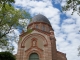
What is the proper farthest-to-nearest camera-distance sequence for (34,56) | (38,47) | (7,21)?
1. (38,47)
2. (34,56)
3. (7,21)

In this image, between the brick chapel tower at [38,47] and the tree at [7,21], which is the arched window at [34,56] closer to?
the brick chapel tower at [38,47]

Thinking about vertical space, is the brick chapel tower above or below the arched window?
above

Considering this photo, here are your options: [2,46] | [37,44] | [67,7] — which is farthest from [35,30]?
[67,7]

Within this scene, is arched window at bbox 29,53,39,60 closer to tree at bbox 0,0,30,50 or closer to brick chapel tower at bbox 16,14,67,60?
brick chapel tower at bbox 16,14,67,60

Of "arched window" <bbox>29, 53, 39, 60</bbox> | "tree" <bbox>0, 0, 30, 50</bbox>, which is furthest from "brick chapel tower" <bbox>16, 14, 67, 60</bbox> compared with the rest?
"tree" <bbox>0, 0, 30, 50</bbox>

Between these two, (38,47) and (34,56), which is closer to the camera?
(34,56)

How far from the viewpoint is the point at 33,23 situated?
119ft

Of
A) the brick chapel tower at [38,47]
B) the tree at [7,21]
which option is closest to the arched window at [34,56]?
the brick chapel tower at [38,47]

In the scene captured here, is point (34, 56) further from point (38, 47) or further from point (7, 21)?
point (7, 21)

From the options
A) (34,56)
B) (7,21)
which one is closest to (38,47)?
(34,56)

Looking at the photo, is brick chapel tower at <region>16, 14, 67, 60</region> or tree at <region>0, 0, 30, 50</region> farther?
brick chapel tower at <region>16, 14, 67, 60</region>

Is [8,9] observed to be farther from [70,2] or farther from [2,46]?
[70,2]

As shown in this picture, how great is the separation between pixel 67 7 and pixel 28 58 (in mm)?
17742

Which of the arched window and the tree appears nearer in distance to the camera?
the tree
